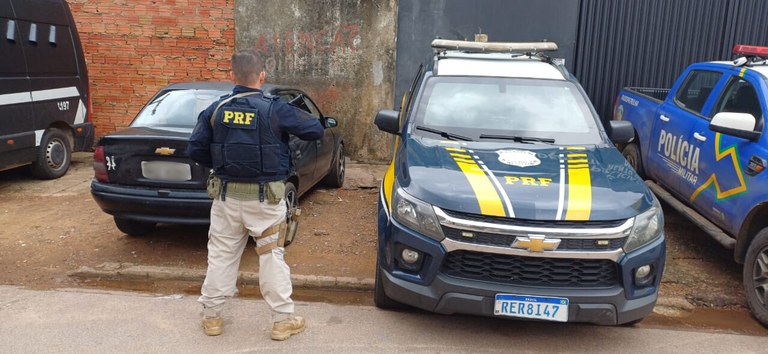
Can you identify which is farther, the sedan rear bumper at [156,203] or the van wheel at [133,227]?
the van wheel at [133,227]

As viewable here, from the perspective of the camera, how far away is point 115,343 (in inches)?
150

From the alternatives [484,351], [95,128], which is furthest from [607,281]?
[95,128]

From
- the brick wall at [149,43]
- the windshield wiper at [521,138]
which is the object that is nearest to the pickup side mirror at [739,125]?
the windshield wiper at [521,138]

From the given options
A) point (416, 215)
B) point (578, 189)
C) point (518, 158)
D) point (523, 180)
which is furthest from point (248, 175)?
point (578, 189)

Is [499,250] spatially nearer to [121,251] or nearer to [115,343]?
[115,343]

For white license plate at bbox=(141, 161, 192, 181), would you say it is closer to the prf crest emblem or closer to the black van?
the prf crest emblem

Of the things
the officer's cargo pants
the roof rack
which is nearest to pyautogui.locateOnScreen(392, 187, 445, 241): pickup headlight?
the officer's cargo pants

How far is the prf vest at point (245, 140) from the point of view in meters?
3.59

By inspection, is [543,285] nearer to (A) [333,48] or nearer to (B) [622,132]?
(B) [622,132]

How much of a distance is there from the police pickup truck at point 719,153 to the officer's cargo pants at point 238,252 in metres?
3.43

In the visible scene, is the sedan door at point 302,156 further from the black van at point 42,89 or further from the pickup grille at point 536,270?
the black van at point 42,89

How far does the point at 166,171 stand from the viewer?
5020 millimetres

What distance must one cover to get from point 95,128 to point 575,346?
8.74 metres

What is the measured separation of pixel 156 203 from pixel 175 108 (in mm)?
1151
